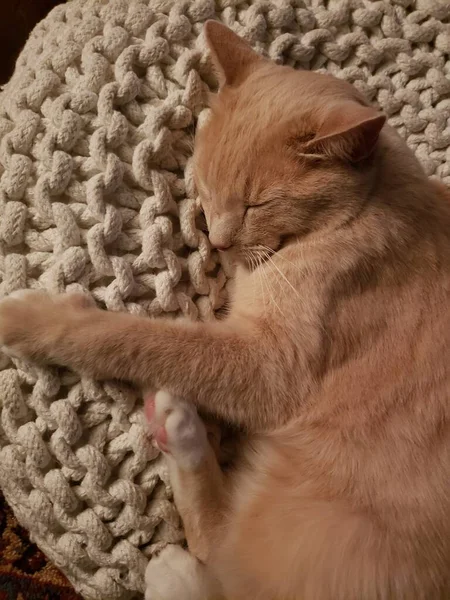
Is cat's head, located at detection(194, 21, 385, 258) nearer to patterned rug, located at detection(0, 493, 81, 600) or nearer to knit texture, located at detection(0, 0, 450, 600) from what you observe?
knit texture, located at detection(0, 0, 450, 600)

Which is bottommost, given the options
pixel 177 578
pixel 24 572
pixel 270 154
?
pixel 24 572

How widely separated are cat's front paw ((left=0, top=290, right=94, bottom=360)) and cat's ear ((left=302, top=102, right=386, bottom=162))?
453mm

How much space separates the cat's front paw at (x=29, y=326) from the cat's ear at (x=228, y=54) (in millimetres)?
488

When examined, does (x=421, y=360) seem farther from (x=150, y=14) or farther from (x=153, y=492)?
(x=150, y=14)

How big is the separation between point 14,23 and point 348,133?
1.05m

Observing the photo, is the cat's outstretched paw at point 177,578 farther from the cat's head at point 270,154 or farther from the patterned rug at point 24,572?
the cat's head at point 270,154

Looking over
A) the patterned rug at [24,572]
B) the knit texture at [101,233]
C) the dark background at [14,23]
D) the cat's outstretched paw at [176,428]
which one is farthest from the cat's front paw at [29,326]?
the dark background at [14,23]

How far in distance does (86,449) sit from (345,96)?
699 millimetres

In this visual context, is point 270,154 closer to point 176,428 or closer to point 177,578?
point 176,428

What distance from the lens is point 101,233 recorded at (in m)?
0.91

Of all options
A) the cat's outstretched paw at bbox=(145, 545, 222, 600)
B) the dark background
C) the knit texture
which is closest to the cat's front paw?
the knit texture

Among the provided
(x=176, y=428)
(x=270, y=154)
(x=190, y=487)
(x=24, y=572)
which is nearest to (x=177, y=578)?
(x=190, y=487)

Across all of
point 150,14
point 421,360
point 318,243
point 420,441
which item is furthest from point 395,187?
point 150,14

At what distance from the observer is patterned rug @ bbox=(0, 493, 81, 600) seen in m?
1.14
